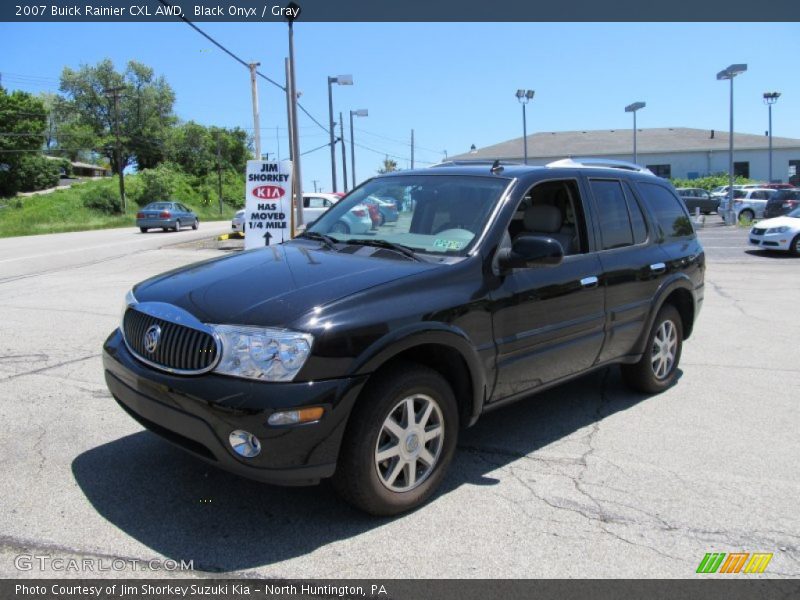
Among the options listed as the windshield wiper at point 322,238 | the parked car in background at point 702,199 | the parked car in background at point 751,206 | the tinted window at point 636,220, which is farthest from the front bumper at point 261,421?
the parked car in background at point 702,199

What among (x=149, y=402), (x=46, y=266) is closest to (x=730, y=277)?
(x=149, y=402)

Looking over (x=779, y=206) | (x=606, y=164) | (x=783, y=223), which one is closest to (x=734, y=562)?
(x=606, y=164)

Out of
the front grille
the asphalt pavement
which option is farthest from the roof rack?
the front grille

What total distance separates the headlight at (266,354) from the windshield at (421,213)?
126 cm

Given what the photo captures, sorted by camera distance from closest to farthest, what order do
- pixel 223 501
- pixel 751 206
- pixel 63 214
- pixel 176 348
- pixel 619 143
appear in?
pixel 176 348, pixel 223 501, pixel 751 206, pixel 63 214, pixel 619 143

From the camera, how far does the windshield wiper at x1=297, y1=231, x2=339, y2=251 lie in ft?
14.4

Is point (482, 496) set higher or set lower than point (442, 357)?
lower

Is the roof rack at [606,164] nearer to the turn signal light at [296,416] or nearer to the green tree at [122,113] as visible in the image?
the turn signal light at [296,416]

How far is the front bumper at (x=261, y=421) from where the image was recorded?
2.98 meters

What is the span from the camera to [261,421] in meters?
2.97

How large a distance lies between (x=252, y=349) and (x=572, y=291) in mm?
2302

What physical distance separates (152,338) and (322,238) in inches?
60.4

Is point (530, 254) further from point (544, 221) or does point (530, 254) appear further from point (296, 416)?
point (296, 416)

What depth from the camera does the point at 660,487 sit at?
392 centimetres
